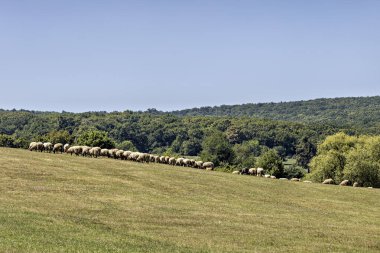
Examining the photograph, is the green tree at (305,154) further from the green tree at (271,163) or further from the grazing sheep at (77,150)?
the grazing sheep at (77,150)

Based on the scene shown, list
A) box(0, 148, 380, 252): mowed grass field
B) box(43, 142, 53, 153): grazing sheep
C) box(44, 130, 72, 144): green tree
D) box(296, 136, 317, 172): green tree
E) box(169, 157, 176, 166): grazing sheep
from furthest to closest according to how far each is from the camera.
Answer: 1. box(296, 136, 317, 172): green tree
2. box(44, 130, 72, 144): green tree
3. box(169, 157, 176, 166): grazing sheep
4. box(43, 142, 53, 153): grazing sheep
5. box(0, 148, 380, 252): mowed grass field

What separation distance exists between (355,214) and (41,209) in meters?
26.8

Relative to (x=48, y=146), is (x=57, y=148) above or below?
below

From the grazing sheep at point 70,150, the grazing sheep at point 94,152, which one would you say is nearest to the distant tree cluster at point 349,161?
the grazing sheep at point 94,152

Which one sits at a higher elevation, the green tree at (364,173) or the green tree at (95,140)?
the green tree at (95,140)

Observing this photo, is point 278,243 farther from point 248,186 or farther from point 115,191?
point 248,186

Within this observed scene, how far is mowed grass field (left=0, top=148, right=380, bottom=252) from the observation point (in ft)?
94.1

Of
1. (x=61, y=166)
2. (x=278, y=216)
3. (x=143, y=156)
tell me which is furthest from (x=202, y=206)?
(x=143, y=156)

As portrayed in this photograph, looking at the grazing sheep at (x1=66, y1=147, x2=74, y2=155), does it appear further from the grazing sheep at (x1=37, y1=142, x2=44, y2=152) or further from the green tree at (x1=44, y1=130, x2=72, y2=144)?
the green tree at (x1=44, y1=130, x2=72, y2=144)

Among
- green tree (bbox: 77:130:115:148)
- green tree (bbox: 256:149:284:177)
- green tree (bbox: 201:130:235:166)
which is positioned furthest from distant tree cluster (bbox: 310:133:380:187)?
Result: green tree (bbox: 77:130:115:148)

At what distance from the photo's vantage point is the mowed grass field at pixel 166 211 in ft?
94.1

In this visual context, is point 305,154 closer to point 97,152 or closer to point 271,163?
point 271,163

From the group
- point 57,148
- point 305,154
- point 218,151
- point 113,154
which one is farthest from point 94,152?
point 305,154

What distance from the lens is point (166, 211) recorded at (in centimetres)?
3891
